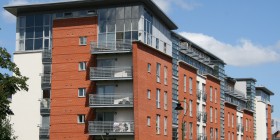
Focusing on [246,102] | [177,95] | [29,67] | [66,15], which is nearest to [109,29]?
[66,15]

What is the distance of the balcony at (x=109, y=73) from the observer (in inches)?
2120

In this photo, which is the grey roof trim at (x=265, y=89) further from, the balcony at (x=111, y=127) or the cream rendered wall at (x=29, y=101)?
the cream rendered wall at (x=29, y=101)

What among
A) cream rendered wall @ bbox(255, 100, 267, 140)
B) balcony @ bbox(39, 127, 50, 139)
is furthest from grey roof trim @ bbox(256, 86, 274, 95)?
balcony @ bbox(39, 127, 50, 139)

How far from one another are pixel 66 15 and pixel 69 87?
292 inches

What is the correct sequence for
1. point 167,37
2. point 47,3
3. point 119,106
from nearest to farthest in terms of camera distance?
point 119,106 < point 47,3 < point 167,37

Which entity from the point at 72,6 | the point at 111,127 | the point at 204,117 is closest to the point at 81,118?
the point at 111,127

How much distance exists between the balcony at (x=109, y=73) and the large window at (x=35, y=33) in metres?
6.60

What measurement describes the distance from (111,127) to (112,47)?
771 centimetres

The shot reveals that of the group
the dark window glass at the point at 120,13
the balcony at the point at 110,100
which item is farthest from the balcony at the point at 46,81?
the dark window glass at the point at 120,13

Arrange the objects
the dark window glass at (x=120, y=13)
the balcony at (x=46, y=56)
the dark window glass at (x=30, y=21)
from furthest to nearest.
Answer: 1. the dark window glass at (x=30, y=21)
2. the balcony at (x=46, y=56)
3. the dark window glass at (x=120, y=13)

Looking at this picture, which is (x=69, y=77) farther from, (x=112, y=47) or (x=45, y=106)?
(x=112, y=47)

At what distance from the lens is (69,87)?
5584cm

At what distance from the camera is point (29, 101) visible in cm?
5750

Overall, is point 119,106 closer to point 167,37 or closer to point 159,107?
point 159,107
